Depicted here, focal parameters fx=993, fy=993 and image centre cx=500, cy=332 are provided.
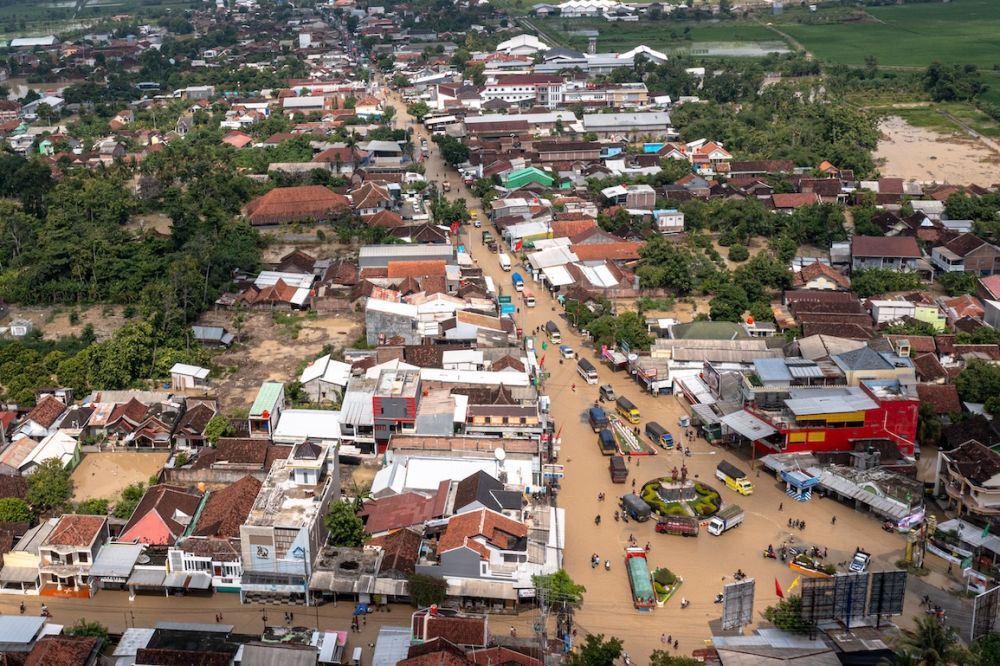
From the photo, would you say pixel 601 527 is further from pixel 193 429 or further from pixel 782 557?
pixel 193 429

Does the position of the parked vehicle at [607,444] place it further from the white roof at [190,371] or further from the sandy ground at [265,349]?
the white roof at [190,371]

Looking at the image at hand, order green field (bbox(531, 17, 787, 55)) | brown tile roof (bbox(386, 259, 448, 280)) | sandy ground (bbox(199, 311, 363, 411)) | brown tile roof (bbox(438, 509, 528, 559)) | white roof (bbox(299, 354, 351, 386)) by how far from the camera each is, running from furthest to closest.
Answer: green field (bbox(531, 17, 787, 55)) → brown tile roof (bbox(386, 259, 448, 280)) → sandy ground (bbox(199, 311, 363, 411)) → white roof (bbox(299, 354, 351, 386)) → brown tile roof (bbox(438, 509, 528, 559))

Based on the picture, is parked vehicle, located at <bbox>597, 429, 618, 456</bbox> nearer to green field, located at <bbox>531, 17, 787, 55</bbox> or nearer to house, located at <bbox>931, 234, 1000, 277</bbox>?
house, located at <bbox>931, 234, 1000, 277</bbox>

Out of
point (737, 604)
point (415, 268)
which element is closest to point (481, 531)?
point (737, 604)

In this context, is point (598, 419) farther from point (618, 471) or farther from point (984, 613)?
point (984, 613)

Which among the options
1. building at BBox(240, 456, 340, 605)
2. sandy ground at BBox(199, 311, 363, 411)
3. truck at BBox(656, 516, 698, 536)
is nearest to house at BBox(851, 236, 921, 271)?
truck at BBox(656, 516, 698, 536)

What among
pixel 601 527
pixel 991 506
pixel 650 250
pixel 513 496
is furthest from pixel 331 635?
pixel 650 250
